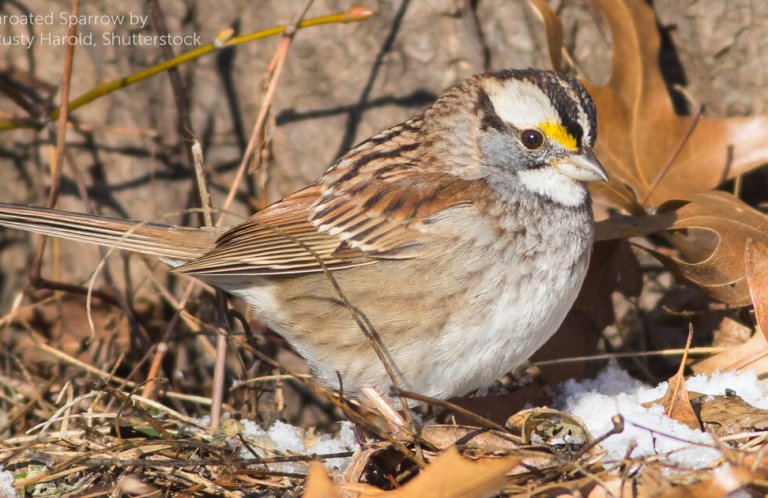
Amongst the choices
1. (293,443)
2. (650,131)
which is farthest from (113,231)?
(650,131)

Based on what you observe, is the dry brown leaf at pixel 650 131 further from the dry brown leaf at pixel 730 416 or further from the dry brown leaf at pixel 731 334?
the dry brown leaf at pixel 730 416

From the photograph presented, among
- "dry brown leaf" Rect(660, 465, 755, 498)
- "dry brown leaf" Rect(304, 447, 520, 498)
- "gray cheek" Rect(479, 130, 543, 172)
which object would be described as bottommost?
"dry brown leaf" Rect(660, 465, 755, 498)

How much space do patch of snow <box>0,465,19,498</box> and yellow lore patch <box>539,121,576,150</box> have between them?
179 cm

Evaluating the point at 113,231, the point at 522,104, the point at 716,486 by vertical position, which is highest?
the point at 522,104

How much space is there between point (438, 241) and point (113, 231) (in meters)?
1.09

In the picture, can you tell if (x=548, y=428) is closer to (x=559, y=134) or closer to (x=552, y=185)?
(x=552, y=185)

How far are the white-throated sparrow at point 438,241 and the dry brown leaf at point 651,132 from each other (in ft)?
1.97

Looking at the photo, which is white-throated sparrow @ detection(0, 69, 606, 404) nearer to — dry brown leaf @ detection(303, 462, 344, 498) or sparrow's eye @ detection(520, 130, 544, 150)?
sparrow's eye @ detection(520, 130, 544, 150)

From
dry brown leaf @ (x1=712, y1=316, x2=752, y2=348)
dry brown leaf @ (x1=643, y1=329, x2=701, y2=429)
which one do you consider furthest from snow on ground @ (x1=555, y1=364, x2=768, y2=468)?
dry brown leaf @ (x1=712, y1=316, x2=752, y2=348)

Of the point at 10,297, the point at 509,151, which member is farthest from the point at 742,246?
the point at 10,297

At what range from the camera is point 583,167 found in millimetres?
2684

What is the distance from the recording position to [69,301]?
3.77m

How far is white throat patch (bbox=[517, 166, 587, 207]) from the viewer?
274cm

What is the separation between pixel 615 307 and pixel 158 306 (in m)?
1.86
